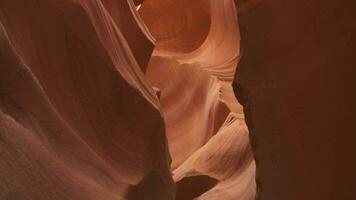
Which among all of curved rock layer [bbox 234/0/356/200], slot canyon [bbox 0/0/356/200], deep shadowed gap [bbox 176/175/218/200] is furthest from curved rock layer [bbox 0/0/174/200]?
deep shadowed gap [bbox 176/175/218/200]

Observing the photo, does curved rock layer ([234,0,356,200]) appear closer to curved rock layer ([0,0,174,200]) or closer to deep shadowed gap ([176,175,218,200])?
curved rock layer ([0,0,174,200])

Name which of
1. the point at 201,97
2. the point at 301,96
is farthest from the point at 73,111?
the point at 201,97

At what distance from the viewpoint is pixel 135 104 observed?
8.18ft

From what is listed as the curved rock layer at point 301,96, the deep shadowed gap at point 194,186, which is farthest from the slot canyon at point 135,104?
the deep shadowed gap at point 194,186

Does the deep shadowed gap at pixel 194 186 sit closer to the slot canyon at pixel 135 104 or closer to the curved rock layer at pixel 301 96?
the slot canyon at pixel 135 104

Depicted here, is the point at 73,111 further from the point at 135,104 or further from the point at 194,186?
the point at 194,186

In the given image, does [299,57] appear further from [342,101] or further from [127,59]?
[127,59]

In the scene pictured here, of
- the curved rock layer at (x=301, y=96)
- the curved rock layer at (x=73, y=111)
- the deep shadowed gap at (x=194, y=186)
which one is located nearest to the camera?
the curved rock layer at (x=73, y=111)

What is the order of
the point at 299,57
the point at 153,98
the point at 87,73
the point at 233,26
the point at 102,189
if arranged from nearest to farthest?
the point at 102,189
the point at 299,57
the point at 87,73
the point at 153,98
the point at 233,26

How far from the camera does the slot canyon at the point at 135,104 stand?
5.48 ft

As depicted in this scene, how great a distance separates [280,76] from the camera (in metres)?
2.08

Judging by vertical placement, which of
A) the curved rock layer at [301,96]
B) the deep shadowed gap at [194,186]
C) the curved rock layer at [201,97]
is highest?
the curved rock layer at [301,96]

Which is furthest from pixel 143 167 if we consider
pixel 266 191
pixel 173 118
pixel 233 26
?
pixel 233 26

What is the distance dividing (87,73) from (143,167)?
1.41 ft
